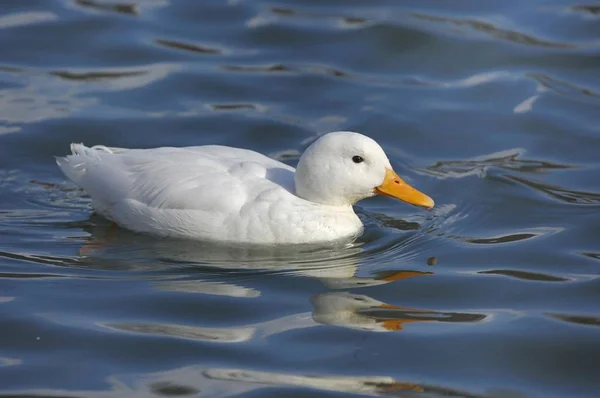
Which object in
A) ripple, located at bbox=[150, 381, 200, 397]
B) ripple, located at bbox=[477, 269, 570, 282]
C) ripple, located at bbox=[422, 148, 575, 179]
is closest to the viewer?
ripple, located at bbox=[150, 381, 200, 397]

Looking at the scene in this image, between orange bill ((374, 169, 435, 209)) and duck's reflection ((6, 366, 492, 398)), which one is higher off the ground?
orange bill ((374, 169, 435, 209))

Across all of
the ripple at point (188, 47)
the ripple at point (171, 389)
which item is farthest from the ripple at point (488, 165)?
the ripple at point (171, 389)

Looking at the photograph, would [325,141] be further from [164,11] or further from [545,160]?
[164,11]

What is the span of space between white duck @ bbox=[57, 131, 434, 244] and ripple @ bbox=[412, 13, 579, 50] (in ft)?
15.1

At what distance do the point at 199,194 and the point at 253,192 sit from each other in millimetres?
374

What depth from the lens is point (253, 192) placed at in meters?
8.59

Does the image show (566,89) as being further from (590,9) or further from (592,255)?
(592,255)

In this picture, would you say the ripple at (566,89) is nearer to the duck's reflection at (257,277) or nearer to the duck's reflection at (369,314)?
the duck's reflection at (257,277)

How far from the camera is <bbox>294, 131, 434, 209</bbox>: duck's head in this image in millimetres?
8562

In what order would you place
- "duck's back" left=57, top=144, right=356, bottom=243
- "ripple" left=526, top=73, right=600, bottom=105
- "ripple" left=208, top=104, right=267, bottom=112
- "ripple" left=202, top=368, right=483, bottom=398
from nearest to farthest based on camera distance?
"ripple" left=202, top=368, right=483, bottom=398, "duck's back" left=57, top=144, right=356, bottom=243, "ripple" left=208, top=104, right=267, bottom=112, "ripple" left=526, top=73, right=600, bottom=105

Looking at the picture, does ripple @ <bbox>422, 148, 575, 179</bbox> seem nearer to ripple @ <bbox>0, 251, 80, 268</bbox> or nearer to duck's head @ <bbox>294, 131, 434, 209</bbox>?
duck's head @ <bbox>294, 131, 434, 209</bbox>

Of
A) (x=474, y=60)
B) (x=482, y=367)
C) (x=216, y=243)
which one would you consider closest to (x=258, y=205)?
(x=216, y=243)

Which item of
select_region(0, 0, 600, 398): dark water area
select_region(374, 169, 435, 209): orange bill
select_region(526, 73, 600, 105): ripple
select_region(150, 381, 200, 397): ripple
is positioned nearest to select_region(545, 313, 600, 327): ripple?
select_region(0, 0, 600, 398): dark water area

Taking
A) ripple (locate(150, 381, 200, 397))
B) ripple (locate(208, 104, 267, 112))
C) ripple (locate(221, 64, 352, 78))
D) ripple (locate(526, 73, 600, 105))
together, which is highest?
ripple (locate(221, 64, 352, 78))
